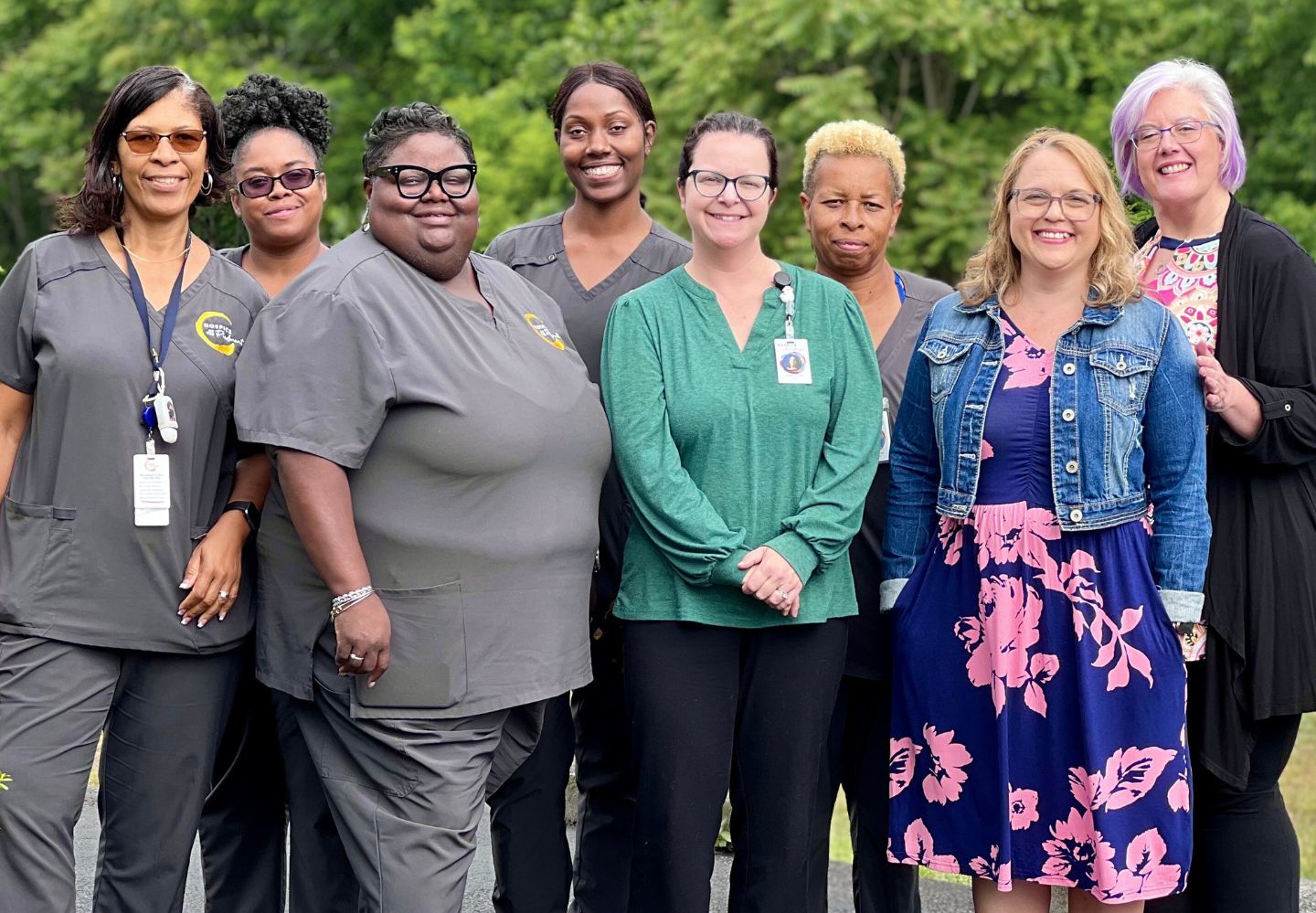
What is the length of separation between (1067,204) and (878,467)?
0.91 m

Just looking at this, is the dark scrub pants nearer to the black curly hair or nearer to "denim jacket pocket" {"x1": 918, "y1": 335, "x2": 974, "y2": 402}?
the black curly hair

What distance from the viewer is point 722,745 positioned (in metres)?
4.04

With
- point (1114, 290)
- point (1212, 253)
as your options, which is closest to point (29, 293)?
point (1114, 290)

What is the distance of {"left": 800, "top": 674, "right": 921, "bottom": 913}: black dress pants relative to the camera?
14.6ft

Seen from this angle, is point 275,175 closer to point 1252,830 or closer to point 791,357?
point 791,357

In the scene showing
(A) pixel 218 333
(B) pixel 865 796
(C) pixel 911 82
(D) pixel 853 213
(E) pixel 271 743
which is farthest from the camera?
(C) pixel 911 82

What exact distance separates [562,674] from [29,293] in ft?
5.05

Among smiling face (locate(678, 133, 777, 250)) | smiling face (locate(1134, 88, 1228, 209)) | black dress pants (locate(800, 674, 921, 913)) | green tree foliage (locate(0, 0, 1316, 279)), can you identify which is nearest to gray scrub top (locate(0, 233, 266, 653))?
smiling face (locate(678, 133, 777, 250))

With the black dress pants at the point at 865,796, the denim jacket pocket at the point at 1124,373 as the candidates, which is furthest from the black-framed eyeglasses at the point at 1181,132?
the black dress pants at the point at 865,796

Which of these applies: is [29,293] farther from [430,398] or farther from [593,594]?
[593,594]

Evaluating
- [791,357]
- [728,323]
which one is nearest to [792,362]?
[791,357]

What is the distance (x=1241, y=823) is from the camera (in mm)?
4066

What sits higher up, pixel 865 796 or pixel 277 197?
pixel 277 197

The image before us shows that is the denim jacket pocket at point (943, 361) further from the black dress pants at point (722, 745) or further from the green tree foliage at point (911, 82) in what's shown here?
the green tree foliage at point (911, 82)
